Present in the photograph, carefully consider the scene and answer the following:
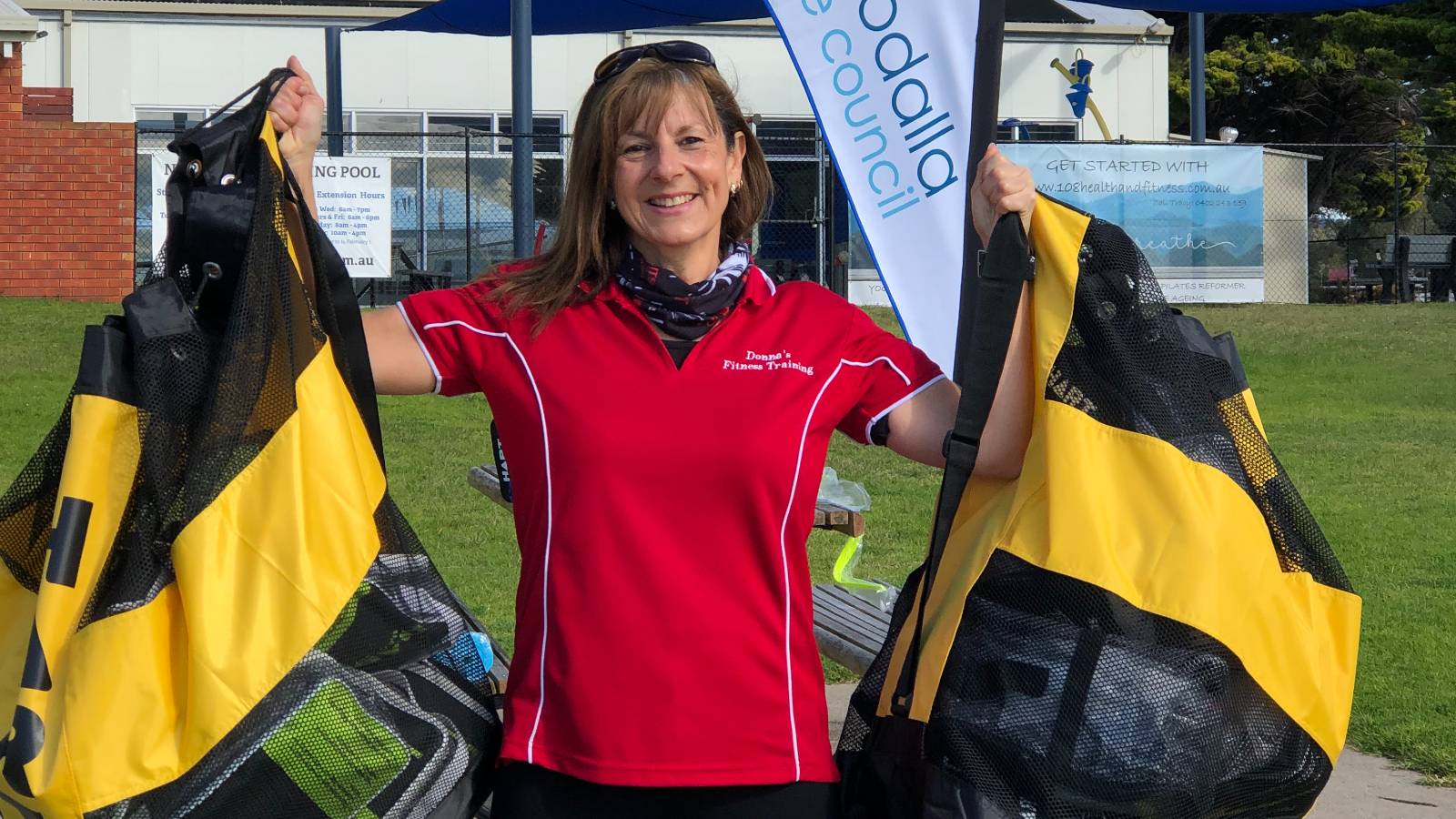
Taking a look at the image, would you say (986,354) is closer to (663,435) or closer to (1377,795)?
(663,435)

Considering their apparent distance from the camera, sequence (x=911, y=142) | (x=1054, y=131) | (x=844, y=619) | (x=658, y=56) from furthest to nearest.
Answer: (x=1054, y=131) → (x=844, y=619) → (x=911, y=142) → (x=658, y=56)

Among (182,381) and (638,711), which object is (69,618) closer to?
(182,381)

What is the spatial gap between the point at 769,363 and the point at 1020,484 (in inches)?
16.9

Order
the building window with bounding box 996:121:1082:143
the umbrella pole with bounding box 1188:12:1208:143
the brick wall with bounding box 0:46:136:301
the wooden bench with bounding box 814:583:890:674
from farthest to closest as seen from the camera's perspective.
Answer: the building window with bounding box 996:121:1082:143, the umbrella pole with bounding box 1188:12:1208:143, the brick wall with bounding box 0:46:136:301, the wooden bench with bounding box 814:583:890:674

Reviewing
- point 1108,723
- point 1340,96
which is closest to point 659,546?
point 1108,723

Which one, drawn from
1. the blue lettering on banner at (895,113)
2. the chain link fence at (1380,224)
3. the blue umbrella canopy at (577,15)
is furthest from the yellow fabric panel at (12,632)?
the chain link fence at (1380,224)

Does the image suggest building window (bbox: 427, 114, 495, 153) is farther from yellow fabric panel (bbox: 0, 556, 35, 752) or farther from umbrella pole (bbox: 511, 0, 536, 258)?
yellow fabric panel (bbox: 0, 556, 35, 752)

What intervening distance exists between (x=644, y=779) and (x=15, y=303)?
16.5 meters

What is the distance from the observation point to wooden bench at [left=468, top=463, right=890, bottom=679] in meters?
4.07

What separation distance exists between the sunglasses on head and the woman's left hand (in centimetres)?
49

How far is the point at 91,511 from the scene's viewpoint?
2.30 m

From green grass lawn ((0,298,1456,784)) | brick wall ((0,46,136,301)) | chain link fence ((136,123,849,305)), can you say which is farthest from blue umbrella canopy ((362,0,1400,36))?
chain link fence ((136,123,849,305))

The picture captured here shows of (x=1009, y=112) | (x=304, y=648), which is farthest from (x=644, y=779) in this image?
(x=1009, y=112)

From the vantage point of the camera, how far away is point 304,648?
2264 mm
